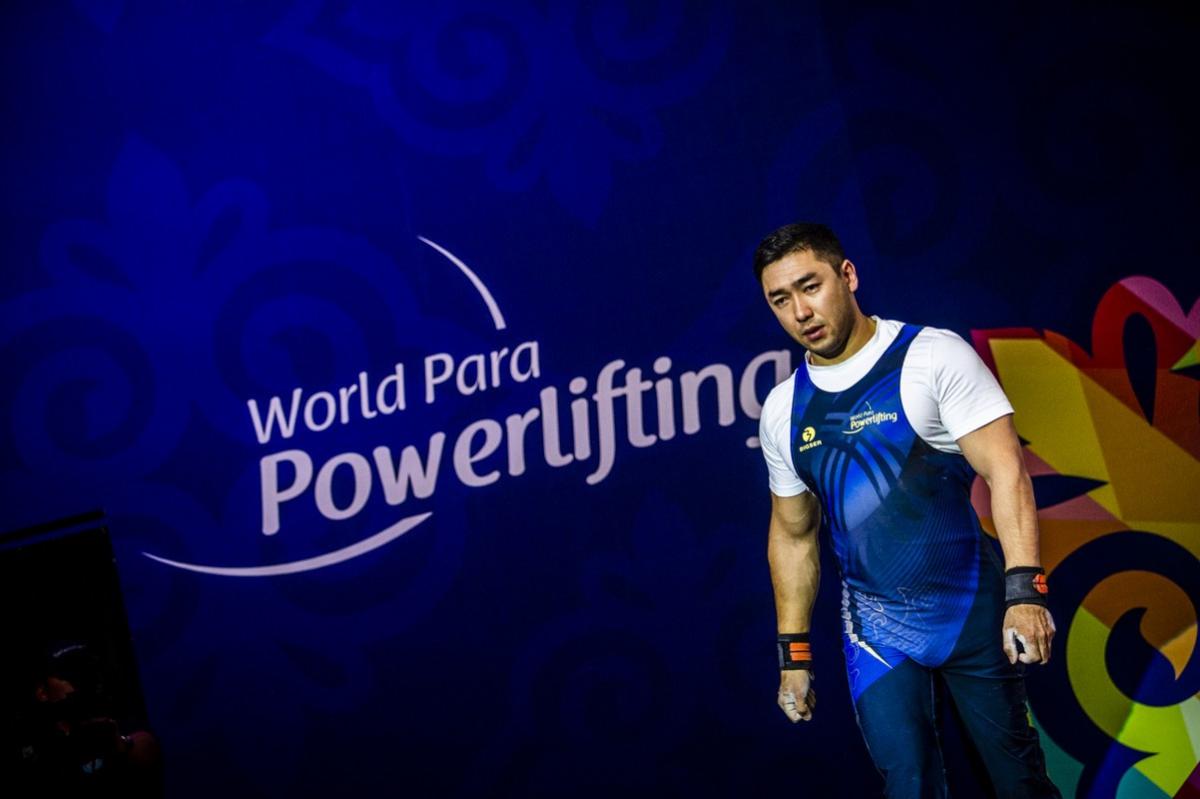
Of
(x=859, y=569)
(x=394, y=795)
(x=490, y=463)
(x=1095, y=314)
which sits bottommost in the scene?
(x=394, y=795)

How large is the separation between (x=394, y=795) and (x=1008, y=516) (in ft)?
6.82

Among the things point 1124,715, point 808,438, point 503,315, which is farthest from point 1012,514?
point 503,315

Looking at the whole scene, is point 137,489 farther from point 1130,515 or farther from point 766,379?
point 1130,515

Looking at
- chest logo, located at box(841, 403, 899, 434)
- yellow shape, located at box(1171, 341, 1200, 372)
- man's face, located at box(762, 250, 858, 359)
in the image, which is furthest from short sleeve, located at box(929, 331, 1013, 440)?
yellow shape, located at box(1171, 341, 1200, 372)

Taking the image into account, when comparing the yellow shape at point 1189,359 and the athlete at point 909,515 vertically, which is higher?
the yellow shape at point 1189,359

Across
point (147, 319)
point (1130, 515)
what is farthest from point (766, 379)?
point (147, 319)

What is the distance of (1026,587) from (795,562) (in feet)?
2.24

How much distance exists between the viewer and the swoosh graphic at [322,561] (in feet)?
11.0

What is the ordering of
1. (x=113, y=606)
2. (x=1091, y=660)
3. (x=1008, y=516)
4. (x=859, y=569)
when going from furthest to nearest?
(x=113, y=606)
(x=1091, y=660)
(x=859, y=569)
(x=1008, y=516)

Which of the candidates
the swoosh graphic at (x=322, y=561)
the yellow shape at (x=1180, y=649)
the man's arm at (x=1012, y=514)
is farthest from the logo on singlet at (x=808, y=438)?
the yellow shape at (x=1180, y=649)

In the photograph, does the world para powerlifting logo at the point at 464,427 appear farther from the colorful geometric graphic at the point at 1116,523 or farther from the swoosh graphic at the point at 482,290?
the colorful geometric graphic at the point at 1116,523

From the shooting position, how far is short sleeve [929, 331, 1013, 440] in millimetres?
2561

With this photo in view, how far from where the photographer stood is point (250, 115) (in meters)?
3.47

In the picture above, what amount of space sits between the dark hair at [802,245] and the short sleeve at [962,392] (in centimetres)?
37
